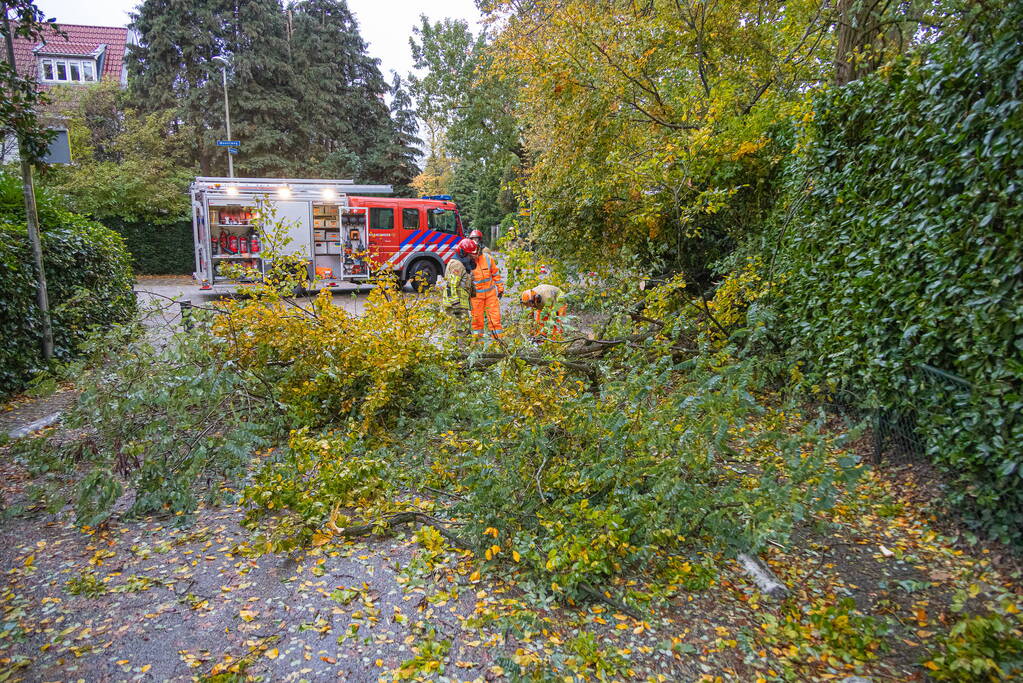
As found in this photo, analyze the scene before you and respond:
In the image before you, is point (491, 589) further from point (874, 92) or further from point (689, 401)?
point (874, 92)

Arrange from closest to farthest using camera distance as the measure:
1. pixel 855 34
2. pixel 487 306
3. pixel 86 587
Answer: pixel 86 587 < pixel 855 34 < pixel 487 306

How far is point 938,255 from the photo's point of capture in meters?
3.70

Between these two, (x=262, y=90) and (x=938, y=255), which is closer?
(x=938, y=255)

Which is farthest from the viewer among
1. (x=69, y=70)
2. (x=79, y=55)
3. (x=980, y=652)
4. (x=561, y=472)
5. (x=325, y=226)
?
(x=69, y=70)

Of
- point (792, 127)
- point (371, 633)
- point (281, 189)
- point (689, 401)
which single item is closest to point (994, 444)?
point (689, 401)

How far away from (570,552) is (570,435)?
3.97 feet

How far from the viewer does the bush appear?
6.47 m

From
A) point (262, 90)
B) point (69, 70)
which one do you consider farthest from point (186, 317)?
point (69, 70)

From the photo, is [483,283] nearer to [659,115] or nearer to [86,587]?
[659,115]

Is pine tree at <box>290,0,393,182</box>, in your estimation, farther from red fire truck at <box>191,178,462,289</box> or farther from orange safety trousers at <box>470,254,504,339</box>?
orange safety trousers at <box>470,254,504,339</box>

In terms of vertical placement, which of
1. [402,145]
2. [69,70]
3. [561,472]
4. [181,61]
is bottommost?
[561,472]

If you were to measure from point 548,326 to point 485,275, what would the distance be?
325cm

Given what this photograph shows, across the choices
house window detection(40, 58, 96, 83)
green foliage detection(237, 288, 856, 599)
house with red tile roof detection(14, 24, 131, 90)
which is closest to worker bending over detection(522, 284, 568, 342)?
green foliage detection(237, 288, 856, 599)

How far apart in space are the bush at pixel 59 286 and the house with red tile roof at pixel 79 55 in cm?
2847
